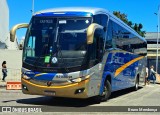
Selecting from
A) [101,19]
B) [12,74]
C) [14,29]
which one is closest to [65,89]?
[14,29]

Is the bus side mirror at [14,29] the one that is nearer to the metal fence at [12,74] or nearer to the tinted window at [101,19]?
the tinted window at [101,19]

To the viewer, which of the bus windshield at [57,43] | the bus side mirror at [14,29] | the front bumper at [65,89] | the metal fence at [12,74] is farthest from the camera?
the metal fence at [12,74]

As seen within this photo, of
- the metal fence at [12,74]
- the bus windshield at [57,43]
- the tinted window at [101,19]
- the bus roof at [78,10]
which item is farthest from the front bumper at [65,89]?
the metal fence at [12,74]

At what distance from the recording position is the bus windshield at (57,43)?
42.0 feet

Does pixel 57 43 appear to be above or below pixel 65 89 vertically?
above

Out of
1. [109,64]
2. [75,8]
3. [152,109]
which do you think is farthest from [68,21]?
[152,109]

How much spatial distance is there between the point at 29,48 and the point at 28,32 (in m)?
0.65

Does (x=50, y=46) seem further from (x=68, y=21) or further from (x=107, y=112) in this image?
(x=107, y=112)

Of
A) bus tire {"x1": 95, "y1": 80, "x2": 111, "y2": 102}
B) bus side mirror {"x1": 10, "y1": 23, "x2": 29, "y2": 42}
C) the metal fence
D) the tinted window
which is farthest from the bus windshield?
the metal fence

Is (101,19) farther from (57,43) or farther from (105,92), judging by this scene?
(105,92)

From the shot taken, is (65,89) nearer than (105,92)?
Yes

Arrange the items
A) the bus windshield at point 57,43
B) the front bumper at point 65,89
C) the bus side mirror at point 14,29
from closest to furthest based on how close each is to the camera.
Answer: the front bumper at point 65,89, the bus windshield at point 57,43, the bus side mirror at point 14,29

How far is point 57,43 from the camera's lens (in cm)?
1296

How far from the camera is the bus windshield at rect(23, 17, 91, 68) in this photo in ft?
42.0
